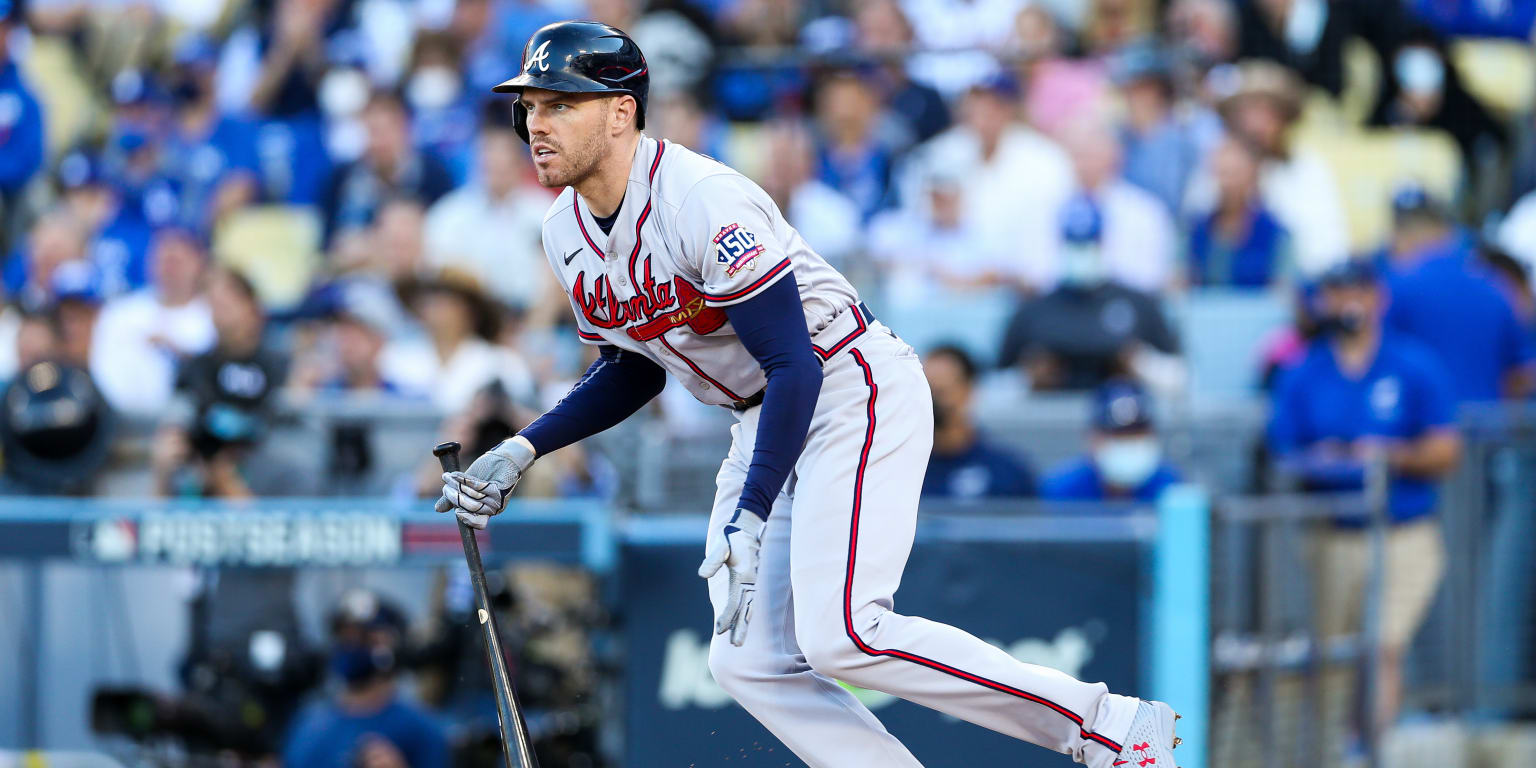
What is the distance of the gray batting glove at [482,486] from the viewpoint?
394 cm

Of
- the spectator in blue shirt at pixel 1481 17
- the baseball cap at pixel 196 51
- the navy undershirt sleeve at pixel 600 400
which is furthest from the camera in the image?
the baseball cap at pixel 196 51

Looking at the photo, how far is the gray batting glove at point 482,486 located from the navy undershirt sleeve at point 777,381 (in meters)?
0.61

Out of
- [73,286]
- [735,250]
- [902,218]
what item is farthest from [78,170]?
[735,250]

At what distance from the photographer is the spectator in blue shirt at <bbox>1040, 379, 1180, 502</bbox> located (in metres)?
6.76

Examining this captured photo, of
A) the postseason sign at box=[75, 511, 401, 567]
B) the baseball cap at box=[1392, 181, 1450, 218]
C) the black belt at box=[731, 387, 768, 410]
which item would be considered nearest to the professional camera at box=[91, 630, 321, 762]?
the postseason sign at box=[75, 511, 401, 567]

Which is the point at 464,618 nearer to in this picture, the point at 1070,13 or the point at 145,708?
the point at 145,708

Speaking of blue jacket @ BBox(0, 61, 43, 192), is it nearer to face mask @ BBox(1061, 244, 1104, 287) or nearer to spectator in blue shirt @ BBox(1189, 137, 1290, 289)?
face mask @ BBox(1061, 244, 1104, 287)

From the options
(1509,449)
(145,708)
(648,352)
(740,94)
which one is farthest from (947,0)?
(648,352)

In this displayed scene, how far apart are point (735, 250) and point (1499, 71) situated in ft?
22.9

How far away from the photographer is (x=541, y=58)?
3.76 meters

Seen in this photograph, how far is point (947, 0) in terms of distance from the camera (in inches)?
384

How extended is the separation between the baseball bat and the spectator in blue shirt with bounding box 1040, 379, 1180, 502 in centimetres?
320

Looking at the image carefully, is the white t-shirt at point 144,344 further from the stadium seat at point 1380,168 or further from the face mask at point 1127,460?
the stadium seat at point 1380,168

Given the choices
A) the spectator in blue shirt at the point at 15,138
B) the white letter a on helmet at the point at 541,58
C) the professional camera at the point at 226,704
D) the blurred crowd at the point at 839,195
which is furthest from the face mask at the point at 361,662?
the spectator in blue shirt at the point at 15,138
